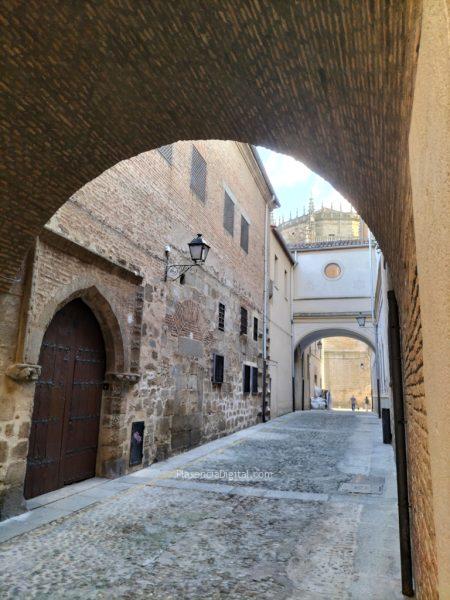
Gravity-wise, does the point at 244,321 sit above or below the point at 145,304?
above

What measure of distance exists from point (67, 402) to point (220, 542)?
284 centimetres

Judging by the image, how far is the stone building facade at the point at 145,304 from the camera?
182 inches

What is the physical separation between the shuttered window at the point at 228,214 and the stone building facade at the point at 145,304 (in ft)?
0.18

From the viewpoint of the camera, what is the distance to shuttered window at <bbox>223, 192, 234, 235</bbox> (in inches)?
455

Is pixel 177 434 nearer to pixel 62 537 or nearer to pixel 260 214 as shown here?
pixel 62 537

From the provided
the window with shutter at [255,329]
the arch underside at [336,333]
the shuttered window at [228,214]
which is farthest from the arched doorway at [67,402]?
the arch underside at [336,333]

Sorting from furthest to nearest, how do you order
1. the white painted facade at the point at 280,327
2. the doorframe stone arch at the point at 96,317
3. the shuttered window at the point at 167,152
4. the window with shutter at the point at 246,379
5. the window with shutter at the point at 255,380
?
the white painted facade at the point at 280,327
the window with shutter at the point at 255,380
the window with shutter at the point at 246,379
the shuttered window at the point at 167,152
the doorframe stone arch at the point at 96,317

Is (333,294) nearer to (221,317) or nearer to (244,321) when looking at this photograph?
(244,321)

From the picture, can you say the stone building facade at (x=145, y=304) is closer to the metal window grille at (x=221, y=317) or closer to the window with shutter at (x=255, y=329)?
the metal window grille at (x=221, y=317)

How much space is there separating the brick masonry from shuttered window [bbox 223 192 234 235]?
741 centimetres

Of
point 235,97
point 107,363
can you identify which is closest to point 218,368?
point 107,363

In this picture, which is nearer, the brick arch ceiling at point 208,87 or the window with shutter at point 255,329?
the brick arch ceiling at point 208,87

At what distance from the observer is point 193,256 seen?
722 centimetres

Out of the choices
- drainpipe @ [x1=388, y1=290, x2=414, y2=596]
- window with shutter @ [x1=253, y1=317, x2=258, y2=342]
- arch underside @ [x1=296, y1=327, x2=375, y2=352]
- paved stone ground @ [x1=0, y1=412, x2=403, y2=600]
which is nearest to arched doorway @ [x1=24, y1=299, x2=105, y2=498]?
paved stone ground @ [x1=0, y1=412, x2=403, y2=600]
